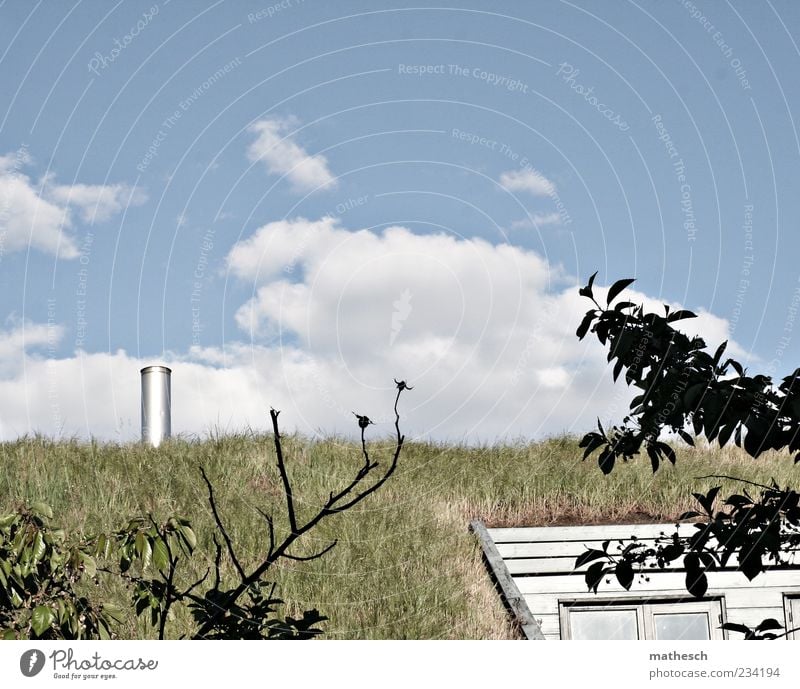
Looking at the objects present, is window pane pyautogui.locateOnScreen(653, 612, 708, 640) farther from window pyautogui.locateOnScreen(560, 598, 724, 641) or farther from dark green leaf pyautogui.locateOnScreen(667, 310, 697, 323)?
dark green leaf pyautogui.locateOnScreen(667, 310, 697, 323)

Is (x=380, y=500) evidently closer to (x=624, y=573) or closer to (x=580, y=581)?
(x=580, y=581)

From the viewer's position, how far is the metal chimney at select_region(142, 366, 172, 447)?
35.0 feet

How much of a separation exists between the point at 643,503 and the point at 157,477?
535 centimetres

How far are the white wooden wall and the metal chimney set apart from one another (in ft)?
15.8

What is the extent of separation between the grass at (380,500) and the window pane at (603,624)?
115 centimetres

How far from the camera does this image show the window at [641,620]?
772cm

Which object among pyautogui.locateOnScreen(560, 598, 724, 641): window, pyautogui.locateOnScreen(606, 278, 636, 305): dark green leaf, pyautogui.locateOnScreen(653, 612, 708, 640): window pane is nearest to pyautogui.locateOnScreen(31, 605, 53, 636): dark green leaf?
pyautogui.locateOnScreen(606, 278, 636, 305): dark green leaf

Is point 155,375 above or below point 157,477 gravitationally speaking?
above
